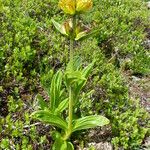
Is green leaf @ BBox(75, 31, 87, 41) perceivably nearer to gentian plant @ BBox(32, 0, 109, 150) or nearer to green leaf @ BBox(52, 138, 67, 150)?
gentian plant @ BBox(32, 0, 109, 150)

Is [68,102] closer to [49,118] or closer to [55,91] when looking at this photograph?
[55,91]

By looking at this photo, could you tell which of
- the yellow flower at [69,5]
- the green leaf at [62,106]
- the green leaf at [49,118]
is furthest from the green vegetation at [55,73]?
the yellow flower at [69,5]

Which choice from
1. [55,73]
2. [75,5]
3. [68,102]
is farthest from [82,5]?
[55,73]

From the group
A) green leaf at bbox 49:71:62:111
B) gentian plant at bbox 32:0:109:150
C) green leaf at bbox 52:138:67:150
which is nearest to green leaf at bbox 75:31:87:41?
gentian plant at bbox 32:0:109:150

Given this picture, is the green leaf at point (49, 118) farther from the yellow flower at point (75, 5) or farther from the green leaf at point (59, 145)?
the yellow flower at point (75, 5)

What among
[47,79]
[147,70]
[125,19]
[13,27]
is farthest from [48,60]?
[125,19]

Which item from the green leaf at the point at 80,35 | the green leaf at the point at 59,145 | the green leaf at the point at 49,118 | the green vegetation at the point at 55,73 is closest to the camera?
the green leaf at the point at 80,35
